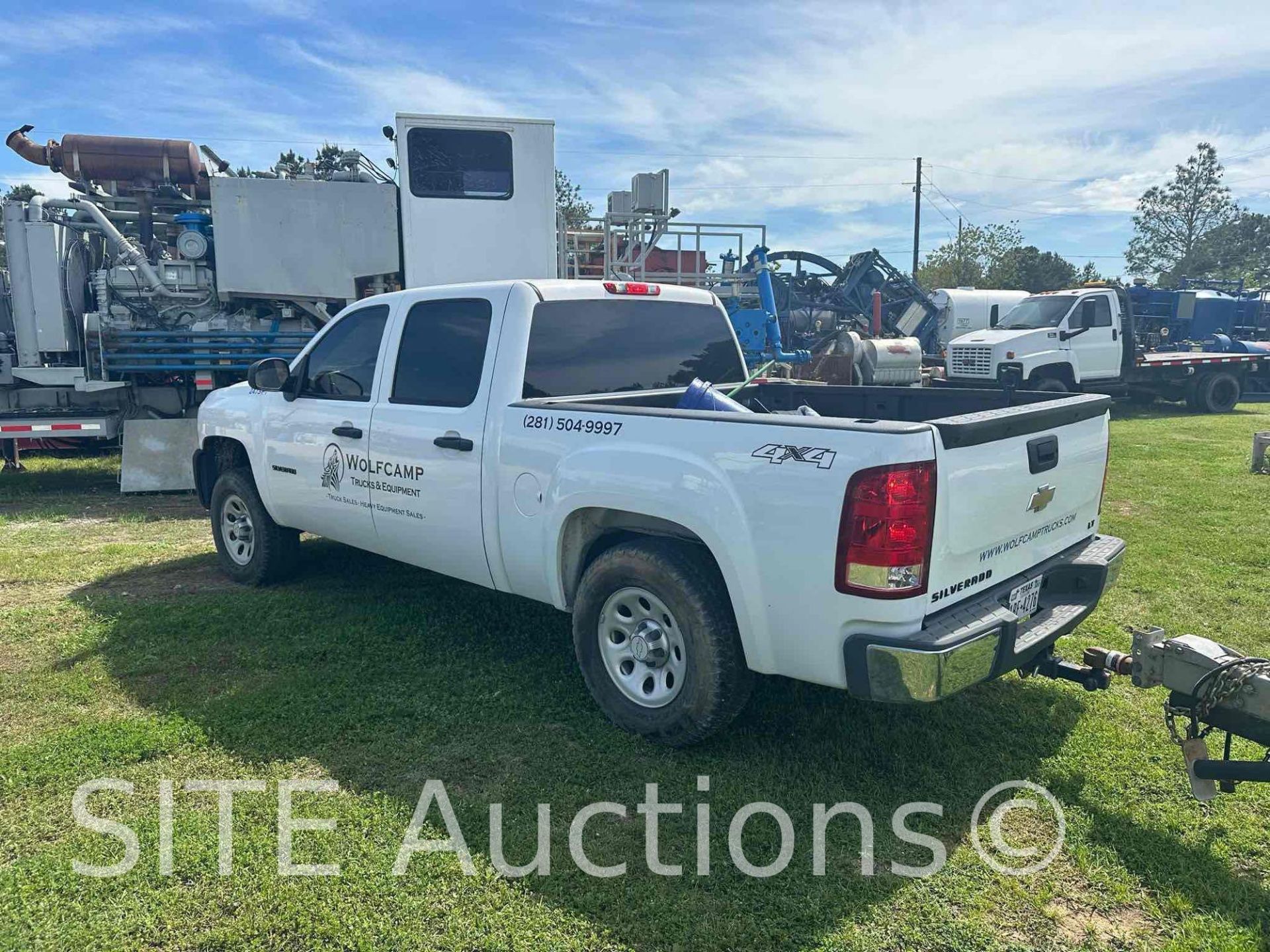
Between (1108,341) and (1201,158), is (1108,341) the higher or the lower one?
the lower one

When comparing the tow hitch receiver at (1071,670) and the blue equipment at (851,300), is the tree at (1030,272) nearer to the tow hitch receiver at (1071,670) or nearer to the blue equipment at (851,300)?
the blue equipment at (851,300)

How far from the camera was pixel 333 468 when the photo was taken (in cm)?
500

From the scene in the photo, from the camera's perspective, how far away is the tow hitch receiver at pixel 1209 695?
2.87 meters

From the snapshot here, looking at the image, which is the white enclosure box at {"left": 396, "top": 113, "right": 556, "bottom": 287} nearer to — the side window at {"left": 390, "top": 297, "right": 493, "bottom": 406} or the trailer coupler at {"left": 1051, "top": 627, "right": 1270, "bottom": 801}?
the side window at {"left": 390, "top": 297, "right": 493, "bottom": 406}

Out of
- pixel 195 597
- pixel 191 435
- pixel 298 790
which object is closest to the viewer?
pixel 298 790

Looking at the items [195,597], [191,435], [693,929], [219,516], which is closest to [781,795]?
[693,929]

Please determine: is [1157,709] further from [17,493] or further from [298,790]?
[17,493]

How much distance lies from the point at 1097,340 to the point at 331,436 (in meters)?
15.1

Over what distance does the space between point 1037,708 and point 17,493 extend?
401 inches

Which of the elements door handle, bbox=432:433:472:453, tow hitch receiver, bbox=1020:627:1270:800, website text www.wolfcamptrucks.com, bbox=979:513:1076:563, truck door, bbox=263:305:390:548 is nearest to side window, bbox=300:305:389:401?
truck door, bbox=263:305:390:548

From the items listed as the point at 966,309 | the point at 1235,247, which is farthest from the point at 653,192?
the point at 1235,247

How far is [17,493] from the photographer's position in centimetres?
958

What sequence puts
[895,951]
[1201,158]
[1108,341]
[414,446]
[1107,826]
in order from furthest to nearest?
[1201,158], [1108,341], [414,446], [1107,826], [895,951]

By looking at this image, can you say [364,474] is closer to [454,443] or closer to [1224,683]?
[454,443]
